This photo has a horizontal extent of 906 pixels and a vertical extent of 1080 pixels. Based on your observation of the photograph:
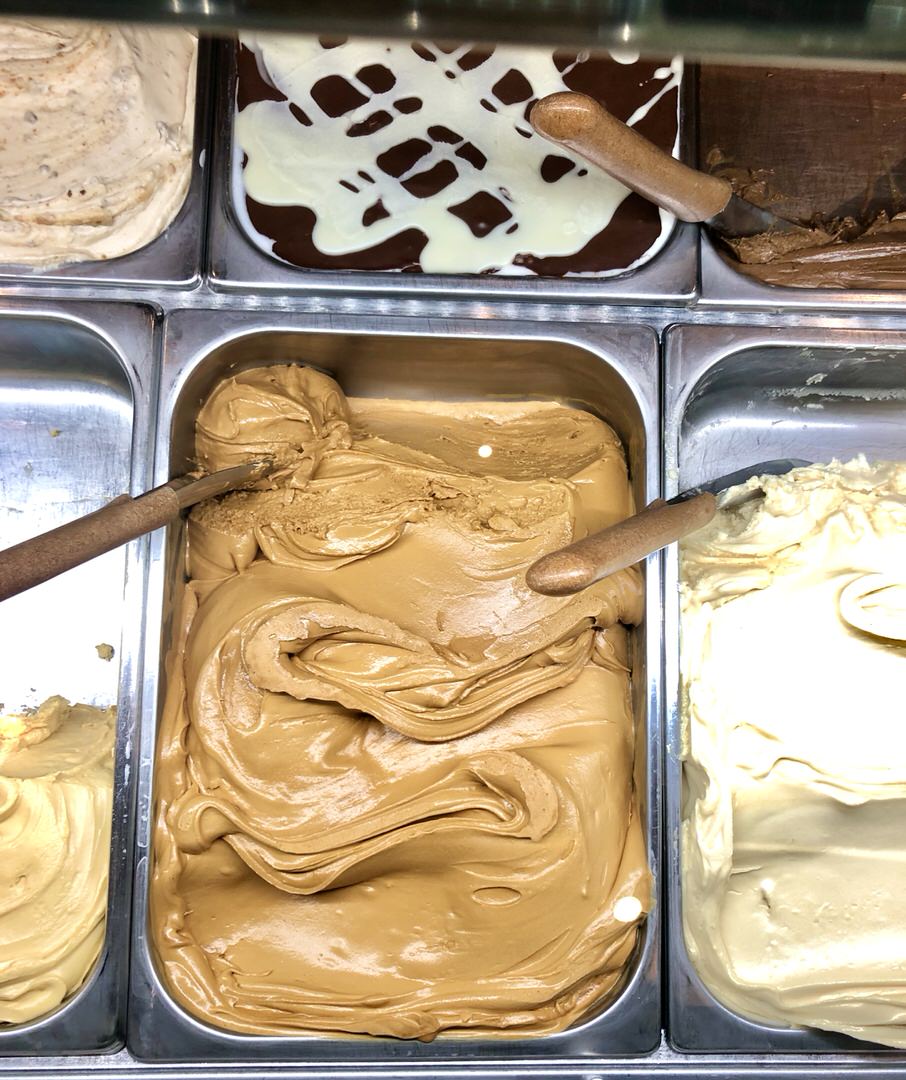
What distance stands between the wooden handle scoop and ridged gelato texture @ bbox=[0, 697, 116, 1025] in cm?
57

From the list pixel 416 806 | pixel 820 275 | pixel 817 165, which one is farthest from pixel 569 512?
pixel 817 165

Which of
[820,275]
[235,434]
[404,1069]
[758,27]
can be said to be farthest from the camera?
[820,275]

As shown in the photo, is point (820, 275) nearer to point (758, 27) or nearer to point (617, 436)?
point (617, 436)

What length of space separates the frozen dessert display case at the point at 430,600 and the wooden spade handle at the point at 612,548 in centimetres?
24

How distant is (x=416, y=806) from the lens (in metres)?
1.52

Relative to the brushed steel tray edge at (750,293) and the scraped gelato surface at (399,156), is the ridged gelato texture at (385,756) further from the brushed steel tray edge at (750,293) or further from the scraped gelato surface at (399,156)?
the brushed steel tray edge at (750,293)

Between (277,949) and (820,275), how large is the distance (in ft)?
5.28

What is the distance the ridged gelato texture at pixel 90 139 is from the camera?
155 centimetres

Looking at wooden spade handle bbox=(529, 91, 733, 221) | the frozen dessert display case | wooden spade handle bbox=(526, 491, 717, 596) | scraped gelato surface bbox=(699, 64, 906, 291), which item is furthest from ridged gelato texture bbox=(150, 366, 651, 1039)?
scraped gelato surface bbox=(699, 64, 906, 291)

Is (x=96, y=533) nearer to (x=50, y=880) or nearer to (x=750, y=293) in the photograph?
(x=50, y=880)

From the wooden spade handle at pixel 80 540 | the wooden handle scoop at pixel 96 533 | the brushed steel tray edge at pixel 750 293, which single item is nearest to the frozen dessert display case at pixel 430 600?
the brushed steel tray edge at pixel 750 293

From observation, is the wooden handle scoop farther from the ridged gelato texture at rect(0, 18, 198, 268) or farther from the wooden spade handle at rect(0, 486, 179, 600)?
the ridged gelato texture at rect(0, 18, 198, 268)

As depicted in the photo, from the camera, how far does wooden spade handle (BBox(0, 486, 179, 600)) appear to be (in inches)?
38.8

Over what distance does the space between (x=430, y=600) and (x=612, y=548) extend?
Result: 1.71ft
